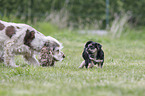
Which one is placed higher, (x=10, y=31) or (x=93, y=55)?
(x=10, y=31)

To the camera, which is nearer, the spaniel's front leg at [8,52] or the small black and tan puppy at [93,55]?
the small black and tan puppy at [93,55]

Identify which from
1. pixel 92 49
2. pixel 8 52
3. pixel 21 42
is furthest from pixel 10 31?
pixel 92 49

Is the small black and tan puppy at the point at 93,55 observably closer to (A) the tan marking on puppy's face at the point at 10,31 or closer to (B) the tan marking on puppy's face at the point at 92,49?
(B) the tan marking on puppy's face at the point at 92,49

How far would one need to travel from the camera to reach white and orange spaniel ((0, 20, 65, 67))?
4.89m

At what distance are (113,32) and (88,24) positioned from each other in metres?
2.05

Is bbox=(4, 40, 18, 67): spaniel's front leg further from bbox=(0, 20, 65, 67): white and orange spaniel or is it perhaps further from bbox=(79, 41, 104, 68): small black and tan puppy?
bbox=(79, 41, 104, 68): small black and tan puppy

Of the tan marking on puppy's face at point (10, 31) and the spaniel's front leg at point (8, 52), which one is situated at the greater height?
the tan marking on puppy's face at point (10, 31)

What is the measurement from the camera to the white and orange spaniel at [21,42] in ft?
16.0

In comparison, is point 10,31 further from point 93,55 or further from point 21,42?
point 93,55

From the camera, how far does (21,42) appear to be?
4.91 metres

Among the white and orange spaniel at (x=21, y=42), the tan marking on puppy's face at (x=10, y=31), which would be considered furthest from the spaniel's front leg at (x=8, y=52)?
the tan marking on puppy's face at (x=10, y=31)

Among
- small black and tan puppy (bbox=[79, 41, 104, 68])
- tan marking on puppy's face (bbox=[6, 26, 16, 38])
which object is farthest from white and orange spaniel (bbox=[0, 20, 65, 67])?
small black and tan puppy (bbox=[79, 41, 104, 68])

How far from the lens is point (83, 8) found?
19.3 metres

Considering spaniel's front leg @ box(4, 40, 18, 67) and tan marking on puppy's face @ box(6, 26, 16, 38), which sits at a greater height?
tan marking on puppy's face @ box(6, 26, 16, 38)
